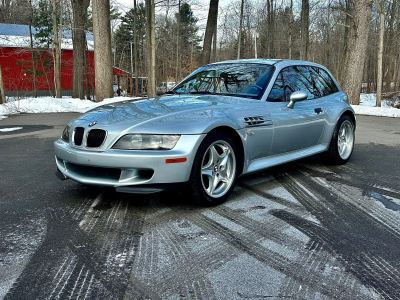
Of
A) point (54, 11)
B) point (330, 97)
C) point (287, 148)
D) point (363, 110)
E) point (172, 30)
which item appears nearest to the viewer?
point (287, 148)

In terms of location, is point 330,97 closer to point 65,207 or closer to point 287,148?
point 287,148

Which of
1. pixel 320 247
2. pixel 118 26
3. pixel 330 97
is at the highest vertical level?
pixel 118 26

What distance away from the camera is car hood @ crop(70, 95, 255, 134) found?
3.21 meters

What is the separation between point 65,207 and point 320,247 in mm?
2330

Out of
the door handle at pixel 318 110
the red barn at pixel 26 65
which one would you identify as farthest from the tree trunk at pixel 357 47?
the red barn at pixel 26 65

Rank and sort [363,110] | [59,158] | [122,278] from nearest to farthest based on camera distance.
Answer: [122,278] → [59,158] → [363,110]

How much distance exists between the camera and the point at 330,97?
5.34 metres

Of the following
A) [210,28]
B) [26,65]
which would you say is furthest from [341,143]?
[26,65]

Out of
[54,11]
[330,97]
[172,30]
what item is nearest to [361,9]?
[330,97]

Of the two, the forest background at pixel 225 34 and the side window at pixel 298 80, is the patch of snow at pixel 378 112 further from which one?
the side window at pixel 298 80

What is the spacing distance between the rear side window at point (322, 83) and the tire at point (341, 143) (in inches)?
18.0

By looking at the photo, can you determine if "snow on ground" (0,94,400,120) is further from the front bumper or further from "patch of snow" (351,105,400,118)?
the front bumper

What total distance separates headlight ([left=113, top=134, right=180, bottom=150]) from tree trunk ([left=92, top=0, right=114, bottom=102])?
11994 millimetres

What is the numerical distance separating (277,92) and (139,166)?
211 cm
